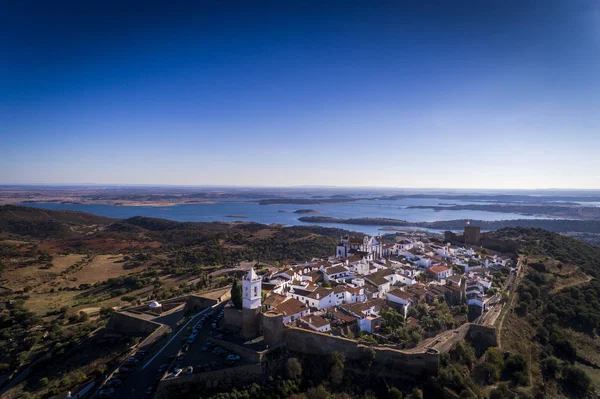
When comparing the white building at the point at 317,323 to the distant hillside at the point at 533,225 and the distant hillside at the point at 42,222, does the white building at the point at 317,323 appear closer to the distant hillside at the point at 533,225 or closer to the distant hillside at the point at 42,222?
the distant hillside at the point at 42,222

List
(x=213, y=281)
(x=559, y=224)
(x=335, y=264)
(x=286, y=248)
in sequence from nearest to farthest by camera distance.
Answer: (x=335, y=264) → (x=213, y=281) → (x=286, y=248) → (x=559, y=224)

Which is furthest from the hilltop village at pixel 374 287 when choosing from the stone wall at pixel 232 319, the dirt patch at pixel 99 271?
the dirt patch at pixel 99 271

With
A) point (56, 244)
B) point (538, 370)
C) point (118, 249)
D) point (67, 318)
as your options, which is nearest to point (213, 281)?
point (67, 318)

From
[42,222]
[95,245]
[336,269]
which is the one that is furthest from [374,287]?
[42,222]

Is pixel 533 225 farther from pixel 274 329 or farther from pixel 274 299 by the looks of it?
pixel 274 329

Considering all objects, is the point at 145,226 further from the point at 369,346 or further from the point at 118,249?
the point at 369,346

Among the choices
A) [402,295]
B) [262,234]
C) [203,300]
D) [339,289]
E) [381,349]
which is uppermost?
[339,289]
